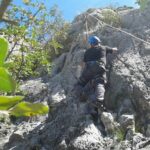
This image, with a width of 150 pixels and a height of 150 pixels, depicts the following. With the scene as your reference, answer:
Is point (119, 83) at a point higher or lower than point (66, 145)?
higher

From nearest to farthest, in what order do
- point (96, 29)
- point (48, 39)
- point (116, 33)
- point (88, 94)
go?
point (88, 94), point (116, 33), point (96, 29), point (48, 39)

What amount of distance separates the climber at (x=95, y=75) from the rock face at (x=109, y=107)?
31 centimetres

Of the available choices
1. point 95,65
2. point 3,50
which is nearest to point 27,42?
point 95,65

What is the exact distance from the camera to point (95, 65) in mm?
9461

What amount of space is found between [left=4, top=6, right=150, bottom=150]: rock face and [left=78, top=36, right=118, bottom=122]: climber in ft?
1.01

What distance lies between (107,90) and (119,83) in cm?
31

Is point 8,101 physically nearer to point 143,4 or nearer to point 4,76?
point 4,76

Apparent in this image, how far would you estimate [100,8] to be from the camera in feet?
48.2

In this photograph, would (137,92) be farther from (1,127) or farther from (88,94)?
(1,127)

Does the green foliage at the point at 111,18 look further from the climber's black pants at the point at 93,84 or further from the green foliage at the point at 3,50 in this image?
the green foliage at the point at 3,50

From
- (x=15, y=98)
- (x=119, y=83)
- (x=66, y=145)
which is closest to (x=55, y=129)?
(x=66, y=145)

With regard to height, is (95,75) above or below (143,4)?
below

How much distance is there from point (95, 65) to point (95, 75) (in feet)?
0.76

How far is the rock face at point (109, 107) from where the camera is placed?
798cm
